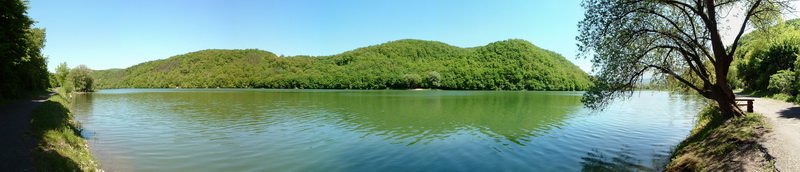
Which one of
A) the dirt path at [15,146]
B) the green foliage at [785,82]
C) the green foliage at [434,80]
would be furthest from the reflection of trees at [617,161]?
the green foliage at [434,80]

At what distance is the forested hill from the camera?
14138cm

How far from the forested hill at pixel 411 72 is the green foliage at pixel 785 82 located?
11059 centimetres

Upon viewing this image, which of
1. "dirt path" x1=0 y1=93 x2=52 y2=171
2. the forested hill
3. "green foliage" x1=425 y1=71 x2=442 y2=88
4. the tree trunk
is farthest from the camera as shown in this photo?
the forested hill

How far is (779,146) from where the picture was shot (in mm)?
8641

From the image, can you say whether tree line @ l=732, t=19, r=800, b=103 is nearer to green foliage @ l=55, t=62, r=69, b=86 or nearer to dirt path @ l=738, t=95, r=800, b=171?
dirt path @ l=738, t=95, r=800, b=171

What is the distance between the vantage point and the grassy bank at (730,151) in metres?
7.90

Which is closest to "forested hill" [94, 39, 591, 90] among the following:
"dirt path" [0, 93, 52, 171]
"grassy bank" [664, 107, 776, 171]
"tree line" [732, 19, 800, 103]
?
"tree line" [732, 19, 800, 103]

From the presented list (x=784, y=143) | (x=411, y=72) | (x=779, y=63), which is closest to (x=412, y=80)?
(x=411, y=72)

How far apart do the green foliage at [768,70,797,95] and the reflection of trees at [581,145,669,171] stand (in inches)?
739

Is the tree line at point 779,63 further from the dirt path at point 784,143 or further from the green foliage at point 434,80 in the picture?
the green foliage at point 434,80

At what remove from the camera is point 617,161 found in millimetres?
11617

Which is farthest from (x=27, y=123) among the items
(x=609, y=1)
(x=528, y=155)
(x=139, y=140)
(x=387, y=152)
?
(x=609, y=1)

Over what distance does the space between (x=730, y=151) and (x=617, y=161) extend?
9.95 ft

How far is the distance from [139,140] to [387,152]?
35.1ft
